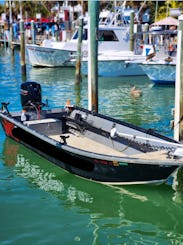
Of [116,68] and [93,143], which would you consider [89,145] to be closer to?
[93,143]

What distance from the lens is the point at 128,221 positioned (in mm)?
6973

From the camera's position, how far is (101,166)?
7.91 m

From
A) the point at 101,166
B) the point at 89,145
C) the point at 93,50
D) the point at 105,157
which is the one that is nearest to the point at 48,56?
the point at 93,50

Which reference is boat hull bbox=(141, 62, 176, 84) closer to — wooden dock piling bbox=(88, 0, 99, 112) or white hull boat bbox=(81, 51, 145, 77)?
white hull boat bbox=(81, 51, 145, 77)

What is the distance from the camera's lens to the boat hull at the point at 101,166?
7.46 m

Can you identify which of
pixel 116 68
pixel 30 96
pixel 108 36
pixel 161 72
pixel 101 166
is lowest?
pixel 101 166

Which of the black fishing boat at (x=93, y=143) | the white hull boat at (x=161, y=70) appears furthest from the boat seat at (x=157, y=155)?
the white hull boat at (x=161, y=70)

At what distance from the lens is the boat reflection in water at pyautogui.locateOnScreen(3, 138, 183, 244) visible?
21.7 ft

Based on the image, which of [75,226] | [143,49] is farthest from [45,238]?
[143,49]

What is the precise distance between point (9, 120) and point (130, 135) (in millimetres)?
2998

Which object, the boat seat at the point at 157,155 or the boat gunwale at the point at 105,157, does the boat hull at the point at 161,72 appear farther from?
the boat seat at the point at 157,155

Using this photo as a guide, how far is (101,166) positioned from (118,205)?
76 centimetres

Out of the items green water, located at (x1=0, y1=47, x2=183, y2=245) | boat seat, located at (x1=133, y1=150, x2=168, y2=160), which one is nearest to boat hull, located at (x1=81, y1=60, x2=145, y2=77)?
green water, located at (x1=0, y1=47, x2=183, y2=245)

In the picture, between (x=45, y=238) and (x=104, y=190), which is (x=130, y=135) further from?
(x=45, y=238)
